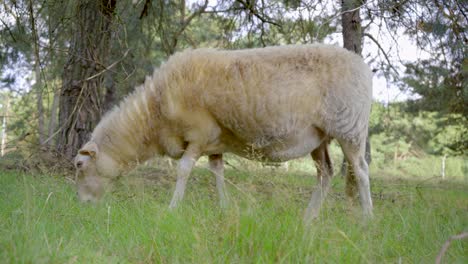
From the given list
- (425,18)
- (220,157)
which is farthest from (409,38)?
(220,157)

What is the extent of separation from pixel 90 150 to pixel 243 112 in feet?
5.23

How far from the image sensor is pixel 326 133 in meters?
4.79

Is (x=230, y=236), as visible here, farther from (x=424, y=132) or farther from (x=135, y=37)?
(x=424, y=132)

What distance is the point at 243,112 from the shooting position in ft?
15.1

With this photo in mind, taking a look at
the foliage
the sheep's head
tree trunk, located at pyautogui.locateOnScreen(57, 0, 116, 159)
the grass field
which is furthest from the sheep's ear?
the foliage

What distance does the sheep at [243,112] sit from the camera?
4.62 metres

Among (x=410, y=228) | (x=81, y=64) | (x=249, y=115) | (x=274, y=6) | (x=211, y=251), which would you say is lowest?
(x=410, y=228)

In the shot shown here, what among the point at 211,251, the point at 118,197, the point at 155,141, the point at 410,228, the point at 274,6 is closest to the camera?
the point at 211,251

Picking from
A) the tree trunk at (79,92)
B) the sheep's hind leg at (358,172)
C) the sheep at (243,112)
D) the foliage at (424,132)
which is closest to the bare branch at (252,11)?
the tree trunk at (79,92)

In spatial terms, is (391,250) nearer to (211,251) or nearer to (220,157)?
(211,251)

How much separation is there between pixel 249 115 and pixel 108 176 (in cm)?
160

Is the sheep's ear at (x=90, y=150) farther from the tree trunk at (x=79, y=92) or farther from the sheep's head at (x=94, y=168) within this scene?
the tree trunk at (x=79, y=92)

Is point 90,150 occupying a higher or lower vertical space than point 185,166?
higher

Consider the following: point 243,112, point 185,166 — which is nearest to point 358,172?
point 243,112
